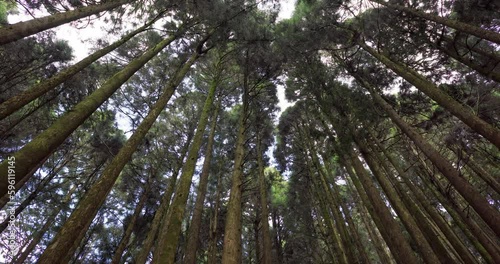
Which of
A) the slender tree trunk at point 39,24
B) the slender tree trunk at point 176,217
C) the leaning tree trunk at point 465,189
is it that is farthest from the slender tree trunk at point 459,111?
the slender tree trunk at point 39,24

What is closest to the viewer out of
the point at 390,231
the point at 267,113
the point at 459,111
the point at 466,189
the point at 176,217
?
the point at 466,189

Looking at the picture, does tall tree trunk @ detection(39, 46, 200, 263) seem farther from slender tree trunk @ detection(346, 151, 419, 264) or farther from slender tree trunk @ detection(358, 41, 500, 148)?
slender tree trunk @ detection(358, 41, 500, 148)

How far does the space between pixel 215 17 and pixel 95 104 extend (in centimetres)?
565

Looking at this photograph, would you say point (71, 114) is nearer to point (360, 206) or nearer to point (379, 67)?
point (379, 67)

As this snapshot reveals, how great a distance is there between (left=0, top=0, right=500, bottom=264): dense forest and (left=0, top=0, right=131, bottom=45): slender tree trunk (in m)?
0.03

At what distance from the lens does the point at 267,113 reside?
1325 cm

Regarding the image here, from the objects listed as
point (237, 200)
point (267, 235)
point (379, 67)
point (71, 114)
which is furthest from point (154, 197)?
point (379, 67)

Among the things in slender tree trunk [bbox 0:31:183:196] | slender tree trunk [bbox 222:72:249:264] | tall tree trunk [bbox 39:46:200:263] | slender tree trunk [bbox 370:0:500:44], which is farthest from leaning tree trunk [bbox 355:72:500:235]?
slender tree trunk [bbox 0:31:183:196]

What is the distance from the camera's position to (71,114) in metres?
4.28

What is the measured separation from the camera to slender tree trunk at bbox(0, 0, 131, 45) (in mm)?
4175

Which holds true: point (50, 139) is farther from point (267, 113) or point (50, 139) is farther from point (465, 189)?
point (267, 113)

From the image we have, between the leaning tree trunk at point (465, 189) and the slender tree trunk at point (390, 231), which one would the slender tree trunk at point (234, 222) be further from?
the leaning tree trunk at point (465, 189)

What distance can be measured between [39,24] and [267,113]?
10.1m

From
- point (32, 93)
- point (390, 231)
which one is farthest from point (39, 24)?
point (390, 231)
